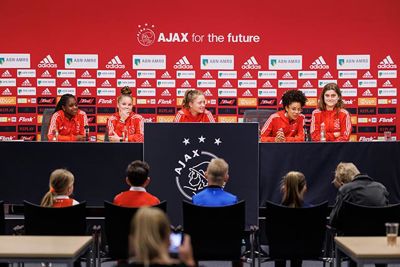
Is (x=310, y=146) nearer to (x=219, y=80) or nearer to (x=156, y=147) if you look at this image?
(x=156, y=147)

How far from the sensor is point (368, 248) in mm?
4215

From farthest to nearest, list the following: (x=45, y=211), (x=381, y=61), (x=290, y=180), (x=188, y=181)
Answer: (x=381, y=61) < (x=188, y=181) < (x=290, y=180) < (x=45, y=211)

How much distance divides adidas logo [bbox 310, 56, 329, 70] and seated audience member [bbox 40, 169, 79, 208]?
618cm

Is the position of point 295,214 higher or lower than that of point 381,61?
lower

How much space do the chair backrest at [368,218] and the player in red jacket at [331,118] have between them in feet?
9.16

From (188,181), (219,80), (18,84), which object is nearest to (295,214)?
(188,181)

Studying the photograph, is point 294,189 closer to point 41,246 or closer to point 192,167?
point 192,167

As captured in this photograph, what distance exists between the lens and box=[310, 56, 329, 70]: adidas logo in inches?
421

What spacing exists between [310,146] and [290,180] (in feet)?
4.77

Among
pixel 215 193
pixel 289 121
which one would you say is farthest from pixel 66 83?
pixel 215 193

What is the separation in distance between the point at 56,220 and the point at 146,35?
6.14 m

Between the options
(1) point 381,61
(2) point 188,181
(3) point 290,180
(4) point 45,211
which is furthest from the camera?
(1) point 381,61

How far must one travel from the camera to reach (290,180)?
529 cm

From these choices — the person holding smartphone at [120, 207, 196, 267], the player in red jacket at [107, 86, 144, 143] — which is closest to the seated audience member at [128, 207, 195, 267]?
the person holding smartphone at [120, 207, 196, 267]
